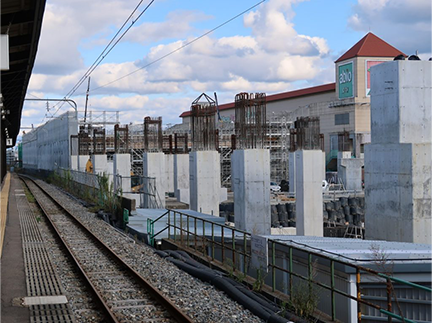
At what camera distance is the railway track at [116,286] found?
9734mm

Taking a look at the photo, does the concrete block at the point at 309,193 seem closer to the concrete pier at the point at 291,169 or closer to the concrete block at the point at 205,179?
the concrete block at the point at 205,179

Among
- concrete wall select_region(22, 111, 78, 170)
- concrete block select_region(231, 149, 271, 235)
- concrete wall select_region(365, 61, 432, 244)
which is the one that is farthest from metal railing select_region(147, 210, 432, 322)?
concrete wall select_region(22, 111, 78, 170)

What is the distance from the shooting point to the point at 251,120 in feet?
70.3

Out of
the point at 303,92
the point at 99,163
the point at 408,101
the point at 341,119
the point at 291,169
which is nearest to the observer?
the point at 408,101

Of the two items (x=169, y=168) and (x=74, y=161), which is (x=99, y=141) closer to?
(x=74, y=161)

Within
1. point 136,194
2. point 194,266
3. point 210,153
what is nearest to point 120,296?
point 194,266

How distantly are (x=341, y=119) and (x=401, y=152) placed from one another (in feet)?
165

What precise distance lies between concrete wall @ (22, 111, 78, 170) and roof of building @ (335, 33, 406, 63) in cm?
3141

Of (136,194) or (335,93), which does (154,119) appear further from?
(335,93)

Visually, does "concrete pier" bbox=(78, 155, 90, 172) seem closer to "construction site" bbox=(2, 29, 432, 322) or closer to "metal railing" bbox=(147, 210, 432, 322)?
"construction site" bbox=(2, 29, 432, 322)

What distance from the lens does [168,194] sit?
47.4 metres

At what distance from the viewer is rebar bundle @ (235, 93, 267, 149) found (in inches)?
827

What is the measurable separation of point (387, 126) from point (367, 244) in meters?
3.95

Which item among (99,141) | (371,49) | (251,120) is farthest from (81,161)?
(371,49)
